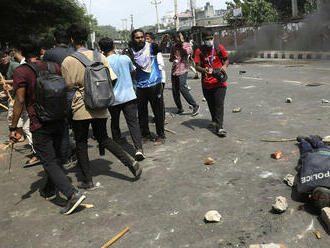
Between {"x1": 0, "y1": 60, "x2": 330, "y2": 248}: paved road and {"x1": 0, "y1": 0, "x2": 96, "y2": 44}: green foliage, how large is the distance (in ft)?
41.9

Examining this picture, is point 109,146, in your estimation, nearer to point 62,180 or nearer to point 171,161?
point 62,180

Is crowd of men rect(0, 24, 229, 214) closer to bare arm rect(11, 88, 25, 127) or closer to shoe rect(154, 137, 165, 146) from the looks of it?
bare arm rect(11, 88, 25, 127)

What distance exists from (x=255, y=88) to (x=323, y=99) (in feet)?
9.79

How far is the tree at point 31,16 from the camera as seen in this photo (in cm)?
1661

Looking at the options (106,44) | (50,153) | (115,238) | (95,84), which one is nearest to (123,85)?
(106,44)

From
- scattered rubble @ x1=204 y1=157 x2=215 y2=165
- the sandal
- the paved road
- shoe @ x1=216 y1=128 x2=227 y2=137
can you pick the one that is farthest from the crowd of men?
the sandal

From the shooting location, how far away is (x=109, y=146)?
4141mm

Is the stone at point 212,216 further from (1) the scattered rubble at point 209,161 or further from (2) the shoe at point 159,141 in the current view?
(2) the shoe at point 159,141

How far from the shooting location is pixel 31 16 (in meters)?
18.2

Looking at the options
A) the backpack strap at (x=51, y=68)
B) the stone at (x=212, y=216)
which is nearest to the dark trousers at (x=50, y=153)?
the backpack strap at (x=51, y=68)

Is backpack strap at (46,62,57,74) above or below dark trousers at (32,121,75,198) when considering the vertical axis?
above

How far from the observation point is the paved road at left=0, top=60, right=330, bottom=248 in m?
2.98

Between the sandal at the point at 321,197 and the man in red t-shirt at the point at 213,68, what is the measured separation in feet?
8.99

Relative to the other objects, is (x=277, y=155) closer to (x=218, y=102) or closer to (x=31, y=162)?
(x=218, y=102)
